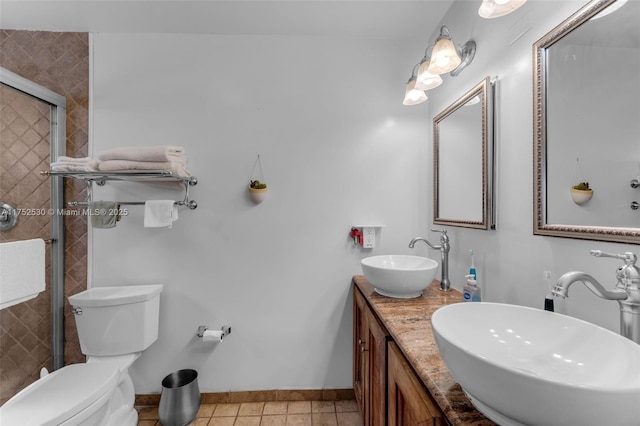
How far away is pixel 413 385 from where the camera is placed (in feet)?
2.51

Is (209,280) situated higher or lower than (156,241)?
lower

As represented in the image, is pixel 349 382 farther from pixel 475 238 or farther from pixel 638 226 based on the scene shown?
pixel 638 226

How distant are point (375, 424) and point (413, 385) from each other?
58 centimetres

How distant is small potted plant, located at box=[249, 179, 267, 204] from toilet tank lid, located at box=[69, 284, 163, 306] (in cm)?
82

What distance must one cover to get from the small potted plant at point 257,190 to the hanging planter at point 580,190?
1448 millimetres

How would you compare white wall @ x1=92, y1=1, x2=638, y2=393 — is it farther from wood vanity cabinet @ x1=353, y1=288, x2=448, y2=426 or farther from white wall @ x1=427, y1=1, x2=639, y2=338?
white wall @ x1=427, y1=1, x2=639, y2=338

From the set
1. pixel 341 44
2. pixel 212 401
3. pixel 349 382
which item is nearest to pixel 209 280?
pixel 212 401

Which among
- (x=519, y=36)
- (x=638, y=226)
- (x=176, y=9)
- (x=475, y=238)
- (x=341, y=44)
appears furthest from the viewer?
(x=341, y=44)

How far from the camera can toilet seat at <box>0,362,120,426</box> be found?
41.6 inches

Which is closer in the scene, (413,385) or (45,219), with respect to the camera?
(413,385)

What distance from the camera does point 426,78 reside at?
1371 millimetres

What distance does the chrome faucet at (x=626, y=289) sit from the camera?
0.65 meters

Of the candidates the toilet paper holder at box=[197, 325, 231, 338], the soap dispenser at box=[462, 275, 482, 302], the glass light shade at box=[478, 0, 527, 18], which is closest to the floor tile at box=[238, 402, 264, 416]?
the toilet paper holder at box=[197, 325, 231, 338]

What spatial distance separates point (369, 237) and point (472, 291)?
73 centimetres
